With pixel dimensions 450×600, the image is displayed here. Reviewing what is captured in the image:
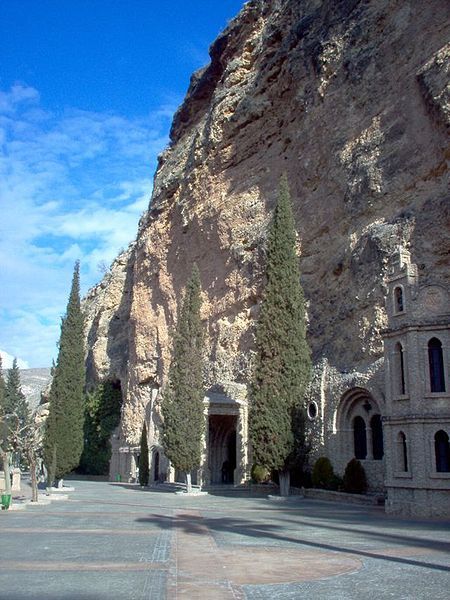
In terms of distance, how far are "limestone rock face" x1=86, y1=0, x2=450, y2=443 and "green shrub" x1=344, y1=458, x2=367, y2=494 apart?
16.8 feet

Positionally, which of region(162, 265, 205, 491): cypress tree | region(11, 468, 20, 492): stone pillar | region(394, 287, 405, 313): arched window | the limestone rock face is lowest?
region(11, 468, 20, 492): stone pillar

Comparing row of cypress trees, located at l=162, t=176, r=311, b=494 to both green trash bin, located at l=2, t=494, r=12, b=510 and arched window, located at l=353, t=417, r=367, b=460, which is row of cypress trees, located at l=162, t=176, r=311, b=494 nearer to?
arched window, located at l=353, t=417, r=367, b=460

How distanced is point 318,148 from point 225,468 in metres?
21.1

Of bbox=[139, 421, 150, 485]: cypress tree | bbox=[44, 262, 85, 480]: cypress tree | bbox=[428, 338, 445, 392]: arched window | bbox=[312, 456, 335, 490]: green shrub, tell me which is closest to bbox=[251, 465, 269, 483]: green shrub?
bbox=[312, 456, 335, 490]: green shrub

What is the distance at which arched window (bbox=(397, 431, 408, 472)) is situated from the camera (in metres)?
22.0

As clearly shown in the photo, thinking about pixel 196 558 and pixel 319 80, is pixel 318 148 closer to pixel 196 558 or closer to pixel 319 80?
pixel 319 80

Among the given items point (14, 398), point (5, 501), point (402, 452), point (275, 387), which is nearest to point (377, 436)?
point (275, 387)

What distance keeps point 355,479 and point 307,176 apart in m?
19.8

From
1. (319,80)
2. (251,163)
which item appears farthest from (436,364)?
(251,163)

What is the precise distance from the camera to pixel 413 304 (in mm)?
22422

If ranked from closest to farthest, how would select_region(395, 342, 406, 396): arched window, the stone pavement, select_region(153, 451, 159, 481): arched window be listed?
the stone pavement → select_region(395, 342, 406, 396): arched window → select_region(153, 451, 159, 481): arched window

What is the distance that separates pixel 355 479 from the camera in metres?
26.8

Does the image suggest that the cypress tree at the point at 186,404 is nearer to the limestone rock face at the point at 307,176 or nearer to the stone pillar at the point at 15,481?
the limestone rock face at the point at 307,176

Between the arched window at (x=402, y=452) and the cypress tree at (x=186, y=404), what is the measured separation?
1415cm
